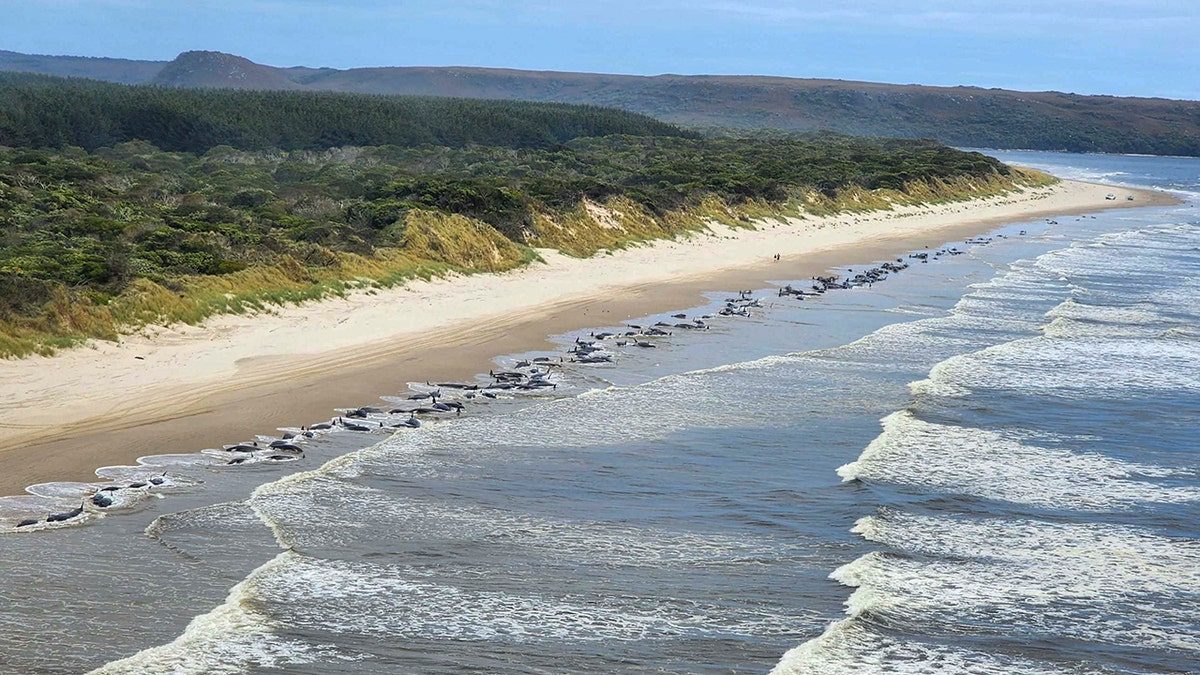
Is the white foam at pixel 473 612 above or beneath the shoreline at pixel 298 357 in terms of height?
beneath

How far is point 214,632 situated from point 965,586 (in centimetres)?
495

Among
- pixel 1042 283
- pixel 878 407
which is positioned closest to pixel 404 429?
pixel 878 407

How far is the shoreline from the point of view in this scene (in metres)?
11.7

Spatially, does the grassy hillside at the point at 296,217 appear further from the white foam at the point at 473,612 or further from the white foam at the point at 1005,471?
the white foam at the point at 1005,471

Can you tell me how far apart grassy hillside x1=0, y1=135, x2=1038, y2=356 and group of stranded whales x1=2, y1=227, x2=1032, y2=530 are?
12.3 feet

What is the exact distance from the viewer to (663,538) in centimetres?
960

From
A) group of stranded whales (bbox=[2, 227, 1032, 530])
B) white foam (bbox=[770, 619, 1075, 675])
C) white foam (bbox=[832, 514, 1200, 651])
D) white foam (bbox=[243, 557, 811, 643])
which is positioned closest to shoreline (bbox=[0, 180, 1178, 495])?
group of stranded whales (bbox=[2, 227, 1032, 530])

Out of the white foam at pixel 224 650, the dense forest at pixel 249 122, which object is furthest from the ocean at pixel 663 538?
the dense forest at pixel 249 122

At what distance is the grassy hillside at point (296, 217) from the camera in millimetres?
16344

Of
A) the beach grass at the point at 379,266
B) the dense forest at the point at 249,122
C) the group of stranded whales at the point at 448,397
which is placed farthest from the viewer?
the dense forest at the point at 249,122

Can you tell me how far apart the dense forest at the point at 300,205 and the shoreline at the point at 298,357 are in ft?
1.82

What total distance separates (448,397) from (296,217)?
12.3 metres

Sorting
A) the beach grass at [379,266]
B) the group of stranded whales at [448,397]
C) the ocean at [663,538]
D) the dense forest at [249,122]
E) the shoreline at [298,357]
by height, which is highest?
the dense forest at [249,122]

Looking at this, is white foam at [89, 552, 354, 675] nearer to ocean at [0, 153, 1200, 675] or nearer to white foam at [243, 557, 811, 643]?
ocean at [0, 153, 1200, 675]
